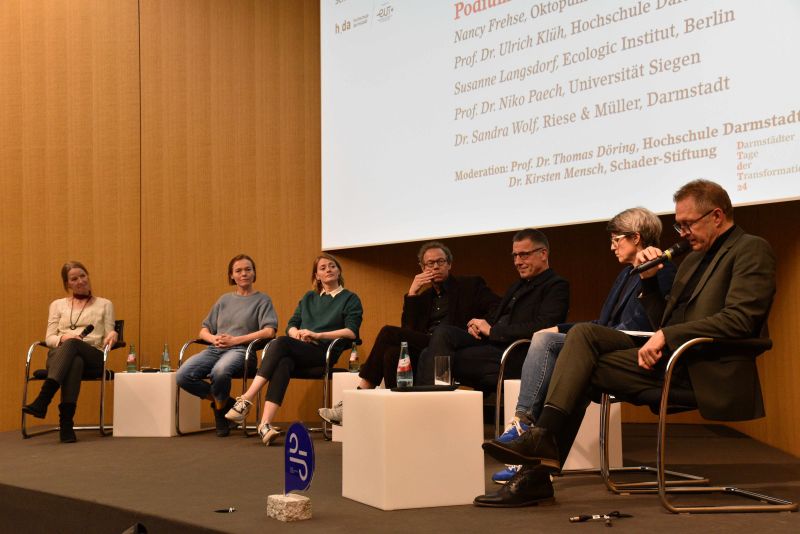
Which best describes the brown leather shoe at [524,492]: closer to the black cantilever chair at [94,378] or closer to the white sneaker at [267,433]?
the white sneaker at [267,433]

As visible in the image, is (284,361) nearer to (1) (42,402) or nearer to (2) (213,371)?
(2) (213,371)

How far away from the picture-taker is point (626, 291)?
3.29 metres

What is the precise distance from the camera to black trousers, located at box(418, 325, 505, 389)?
3854 millimetres

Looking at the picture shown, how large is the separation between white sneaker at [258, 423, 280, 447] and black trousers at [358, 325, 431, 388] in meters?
0.53

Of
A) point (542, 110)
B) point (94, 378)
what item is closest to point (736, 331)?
point (542, 110)

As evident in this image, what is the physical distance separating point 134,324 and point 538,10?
323 centimetres

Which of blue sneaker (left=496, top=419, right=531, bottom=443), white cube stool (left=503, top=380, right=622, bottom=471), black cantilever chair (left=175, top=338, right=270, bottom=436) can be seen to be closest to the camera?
blue sneaker (left=496, top=419, right=531, bottom=443)

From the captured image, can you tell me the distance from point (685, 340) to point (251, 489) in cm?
153

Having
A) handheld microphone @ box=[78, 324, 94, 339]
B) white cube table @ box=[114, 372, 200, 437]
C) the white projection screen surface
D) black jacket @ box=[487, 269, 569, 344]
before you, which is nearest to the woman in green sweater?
the white projection screen surface

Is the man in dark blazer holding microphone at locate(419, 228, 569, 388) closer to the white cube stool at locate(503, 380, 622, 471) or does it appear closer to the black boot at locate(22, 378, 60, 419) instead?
the white cube stool at locate(503, 380, 622, 471)

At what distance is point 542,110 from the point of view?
4.66 meters

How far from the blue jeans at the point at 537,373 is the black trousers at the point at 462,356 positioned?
29.3 inches

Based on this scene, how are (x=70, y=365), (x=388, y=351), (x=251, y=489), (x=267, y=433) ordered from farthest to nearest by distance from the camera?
(x=70, y=365) → (x=267, y=433) → (x=388, y=351) → (x=251, y=489)

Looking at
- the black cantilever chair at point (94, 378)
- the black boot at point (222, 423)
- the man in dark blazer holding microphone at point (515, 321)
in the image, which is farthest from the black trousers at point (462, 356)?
the black cantilever chair at point (94, 378)
